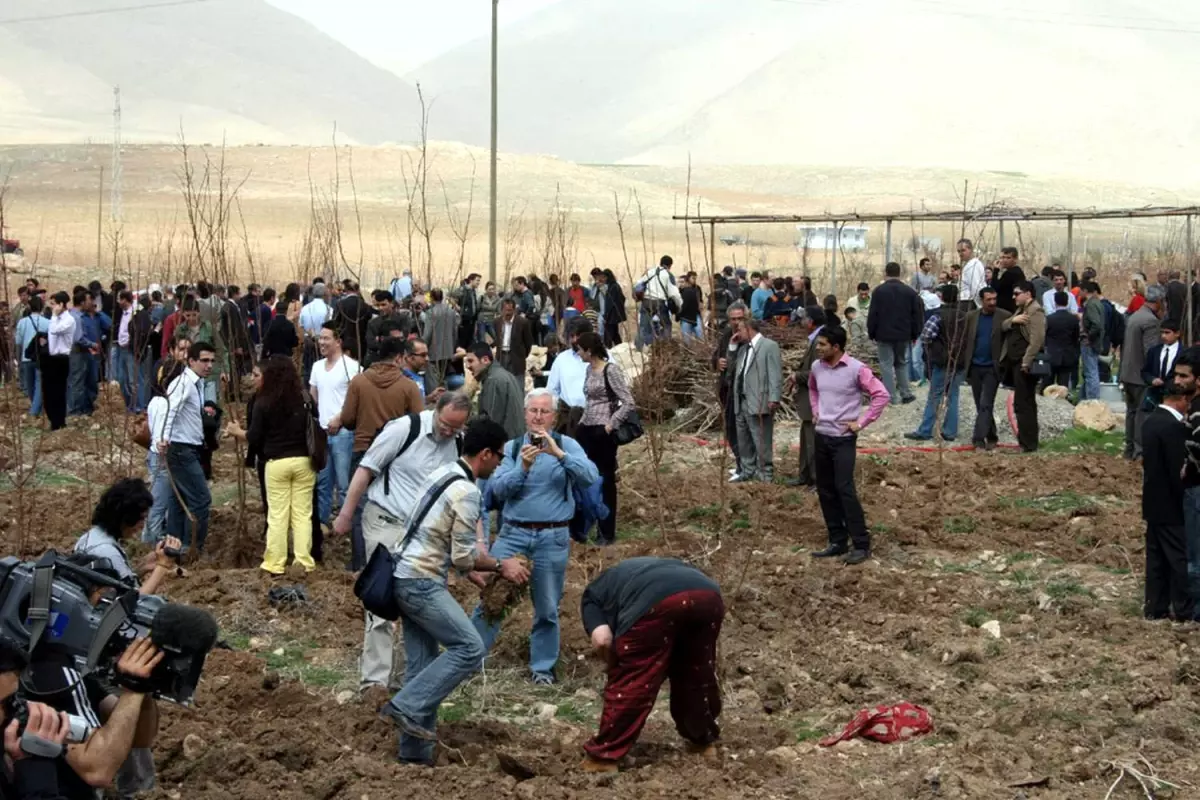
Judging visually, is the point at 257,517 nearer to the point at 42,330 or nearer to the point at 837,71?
the point at 42,330

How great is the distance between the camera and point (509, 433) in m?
10.6

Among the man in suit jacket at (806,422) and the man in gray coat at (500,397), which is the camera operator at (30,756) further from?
the man in suit jacket at (806,422)

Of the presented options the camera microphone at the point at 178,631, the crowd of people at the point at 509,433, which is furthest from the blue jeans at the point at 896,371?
the camera microphone at the point at 178,631

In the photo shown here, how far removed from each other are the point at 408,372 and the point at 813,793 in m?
5.66

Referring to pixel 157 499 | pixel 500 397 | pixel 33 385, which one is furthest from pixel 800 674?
pixel 33 385

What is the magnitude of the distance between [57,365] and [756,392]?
885 centimetres

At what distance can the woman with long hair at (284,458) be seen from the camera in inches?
393

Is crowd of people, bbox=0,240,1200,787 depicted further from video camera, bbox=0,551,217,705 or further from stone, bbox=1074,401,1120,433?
stone, bbox=1074,401,1120,433

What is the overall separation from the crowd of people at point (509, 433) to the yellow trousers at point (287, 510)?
0.01 metres

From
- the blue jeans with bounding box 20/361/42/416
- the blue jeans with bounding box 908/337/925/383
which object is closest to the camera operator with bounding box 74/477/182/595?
the blue jeans with bounding box 20/361/42/416

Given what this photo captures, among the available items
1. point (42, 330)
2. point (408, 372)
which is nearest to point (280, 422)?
point (408, 372)

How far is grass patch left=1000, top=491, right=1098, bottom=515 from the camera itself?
41.3 ft

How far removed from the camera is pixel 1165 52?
602 feet

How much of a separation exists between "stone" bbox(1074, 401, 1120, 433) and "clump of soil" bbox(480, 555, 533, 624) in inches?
397
